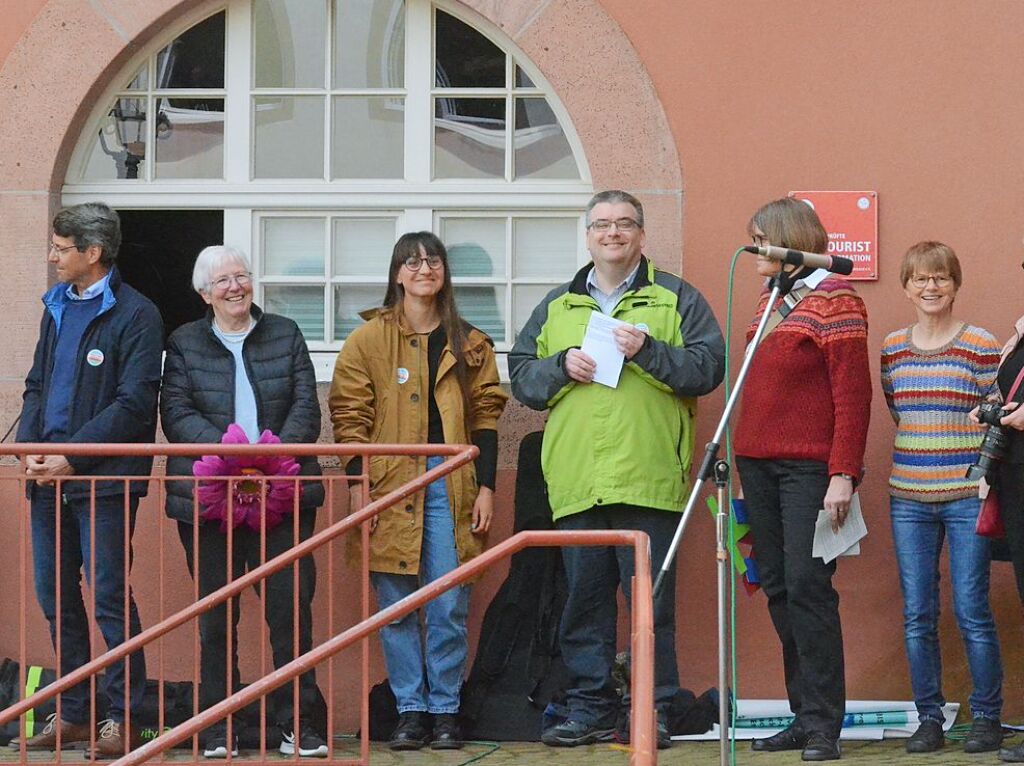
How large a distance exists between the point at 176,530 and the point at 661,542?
Answer: 213 centimetres

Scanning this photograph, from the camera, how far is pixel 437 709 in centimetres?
696

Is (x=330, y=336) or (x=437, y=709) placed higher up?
(x=330, y=336)

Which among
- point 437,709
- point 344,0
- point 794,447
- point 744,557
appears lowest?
point 437,709

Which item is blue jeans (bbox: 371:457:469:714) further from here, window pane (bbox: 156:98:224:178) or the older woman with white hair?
window pane (bbox: 156:98:224:178)

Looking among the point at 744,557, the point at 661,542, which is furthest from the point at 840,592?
the point at 661,542

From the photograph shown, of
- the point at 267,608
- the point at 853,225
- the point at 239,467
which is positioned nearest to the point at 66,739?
the point at 267,608

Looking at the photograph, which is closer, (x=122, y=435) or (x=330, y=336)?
(x=122, y=435)

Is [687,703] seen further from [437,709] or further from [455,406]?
[455,406]

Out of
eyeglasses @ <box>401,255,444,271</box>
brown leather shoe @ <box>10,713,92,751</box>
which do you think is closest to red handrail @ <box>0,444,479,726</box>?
brown leather shoe @ <box>10,713,92,751</box>

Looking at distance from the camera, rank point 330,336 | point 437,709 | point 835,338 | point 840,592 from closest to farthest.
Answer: point 835,338 < point 437,709 < point 840,592 < point 330,336

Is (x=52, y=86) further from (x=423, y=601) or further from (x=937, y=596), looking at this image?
(x=937, y=596)

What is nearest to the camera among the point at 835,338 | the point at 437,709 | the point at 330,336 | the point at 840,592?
the point at 835,338

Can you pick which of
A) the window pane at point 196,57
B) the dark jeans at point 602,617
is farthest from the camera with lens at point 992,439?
the window pane at point 196,57

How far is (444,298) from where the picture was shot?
283 inches
